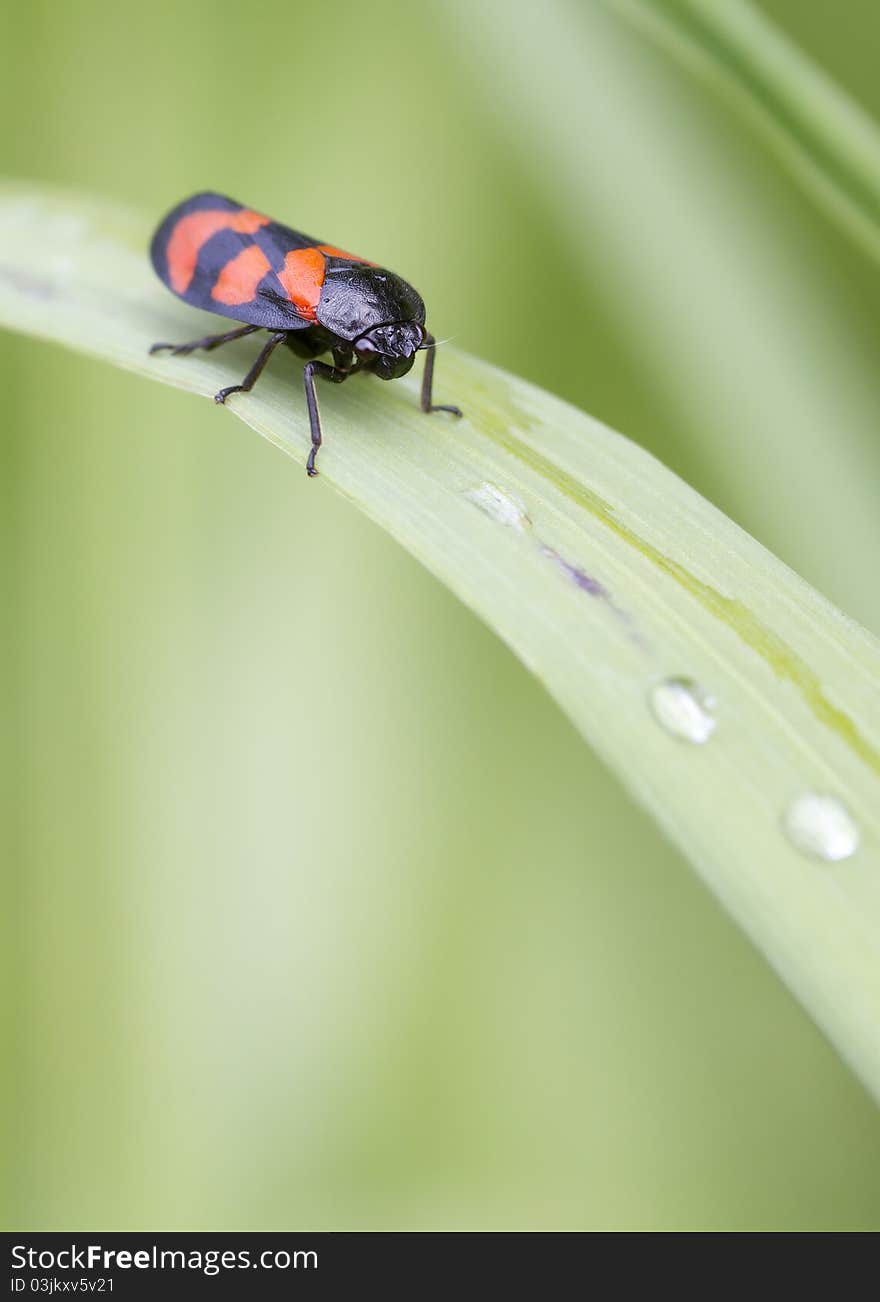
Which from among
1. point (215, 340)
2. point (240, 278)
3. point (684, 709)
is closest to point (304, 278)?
point (240, 278)

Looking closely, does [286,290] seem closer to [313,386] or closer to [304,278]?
[304,278]

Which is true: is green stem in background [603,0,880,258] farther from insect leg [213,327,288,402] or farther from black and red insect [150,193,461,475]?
insect leg [213,327,288,402]

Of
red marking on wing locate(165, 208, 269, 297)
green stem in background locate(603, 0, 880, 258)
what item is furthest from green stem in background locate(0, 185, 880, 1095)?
green stem in background locate(603, 0, 880, 258)

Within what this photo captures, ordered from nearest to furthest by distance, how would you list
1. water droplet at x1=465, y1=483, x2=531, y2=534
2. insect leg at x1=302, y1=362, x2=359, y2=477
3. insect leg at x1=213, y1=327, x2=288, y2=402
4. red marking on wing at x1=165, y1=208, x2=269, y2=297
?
water droplet at x1=465, y1=483, x2=531, y2=534 → insect leg at x1=302, y1=362, x2=359, y2=477 → insect leg at x1=213, y1=327, x2=288, y2=402 → red marking on wing at x1=165, y1=208, x2=269, y2=297

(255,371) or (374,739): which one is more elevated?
(255,371)

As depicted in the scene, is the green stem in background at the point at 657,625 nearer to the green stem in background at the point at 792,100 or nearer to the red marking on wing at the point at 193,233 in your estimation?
the red marking on wing at the point at 193,233
